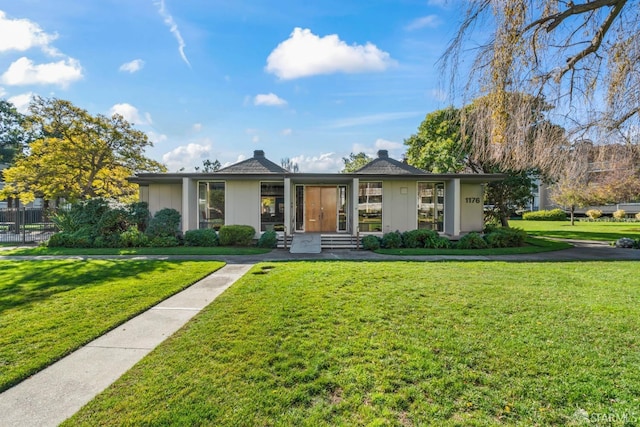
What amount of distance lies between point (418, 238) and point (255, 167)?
8248mm

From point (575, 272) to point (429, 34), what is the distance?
6883 millimetres

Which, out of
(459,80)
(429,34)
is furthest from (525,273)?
(429,34)

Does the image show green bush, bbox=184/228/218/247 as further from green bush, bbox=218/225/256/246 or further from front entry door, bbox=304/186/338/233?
front entry door, bbox=304/186/338/233

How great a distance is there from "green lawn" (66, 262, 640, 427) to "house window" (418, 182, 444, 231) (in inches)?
329

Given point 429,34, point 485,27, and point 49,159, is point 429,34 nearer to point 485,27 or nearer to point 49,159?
point 485,27

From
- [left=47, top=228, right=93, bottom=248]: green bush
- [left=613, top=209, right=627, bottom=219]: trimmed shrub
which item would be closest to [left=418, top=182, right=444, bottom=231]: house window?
[left=47, top=228, right=93, bottom=248]: green bush

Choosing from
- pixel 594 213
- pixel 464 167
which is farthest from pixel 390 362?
pixel 594 213

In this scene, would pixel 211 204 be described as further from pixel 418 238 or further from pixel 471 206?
pixel 471 206

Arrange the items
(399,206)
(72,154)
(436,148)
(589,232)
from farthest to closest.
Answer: (589,232), (436,148), (72,154), (399,206)

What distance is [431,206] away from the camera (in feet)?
46.1

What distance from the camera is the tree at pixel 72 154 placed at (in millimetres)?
16297

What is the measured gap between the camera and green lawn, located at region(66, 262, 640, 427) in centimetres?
238

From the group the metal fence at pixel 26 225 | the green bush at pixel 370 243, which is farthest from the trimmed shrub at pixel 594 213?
the metal fence at pixel 26 225

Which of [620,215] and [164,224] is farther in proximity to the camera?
[620,215]
